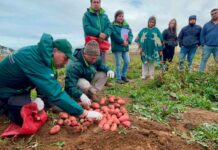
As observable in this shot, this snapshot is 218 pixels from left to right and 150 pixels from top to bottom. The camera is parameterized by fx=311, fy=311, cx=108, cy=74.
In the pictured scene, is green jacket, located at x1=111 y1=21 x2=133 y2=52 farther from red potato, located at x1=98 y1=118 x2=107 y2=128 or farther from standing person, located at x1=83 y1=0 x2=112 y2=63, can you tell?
red potato, located at x1=98 y1=118 x2=107 y2=128

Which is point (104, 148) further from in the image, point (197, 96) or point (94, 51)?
point (197, 96)

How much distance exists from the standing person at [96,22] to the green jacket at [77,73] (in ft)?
4.17

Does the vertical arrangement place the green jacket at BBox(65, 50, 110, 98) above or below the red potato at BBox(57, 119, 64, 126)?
above

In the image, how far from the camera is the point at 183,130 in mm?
4133

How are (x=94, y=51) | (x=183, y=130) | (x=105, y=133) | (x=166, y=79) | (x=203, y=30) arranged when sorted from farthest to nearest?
(x=203, y=30) < (x=166, y=79) < (x=94, y=51) < (x=183, y=130) < (x=105, y=133)

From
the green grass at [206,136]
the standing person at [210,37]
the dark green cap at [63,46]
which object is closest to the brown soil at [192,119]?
the green grass at [206,136]

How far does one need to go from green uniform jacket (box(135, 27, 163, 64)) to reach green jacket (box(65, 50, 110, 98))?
2747mm

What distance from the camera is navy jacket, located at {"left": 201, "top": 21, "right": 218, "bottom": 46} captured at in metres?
7.27

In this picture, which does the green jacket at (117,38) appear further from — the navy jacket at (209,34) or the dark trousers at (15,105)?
the dark trousers at (15,105)

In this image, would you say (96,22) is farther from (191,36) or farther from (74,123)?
(74,123)

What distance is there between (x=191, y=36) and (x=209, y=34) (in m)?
0.54

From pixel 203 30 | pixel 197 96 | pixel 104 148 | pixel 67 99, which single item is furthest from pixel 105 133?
pixel 203 30

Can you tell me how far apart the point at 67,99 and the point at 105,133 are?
63 centimetres

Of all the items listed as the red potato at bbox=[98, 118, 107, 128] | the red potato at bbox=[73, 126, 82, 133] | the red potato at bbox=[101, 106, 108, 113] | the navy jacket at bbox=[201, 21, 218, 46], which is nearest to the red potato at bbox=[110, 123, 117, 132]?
the red potato at bbox=[98, 118, 107, 128]
